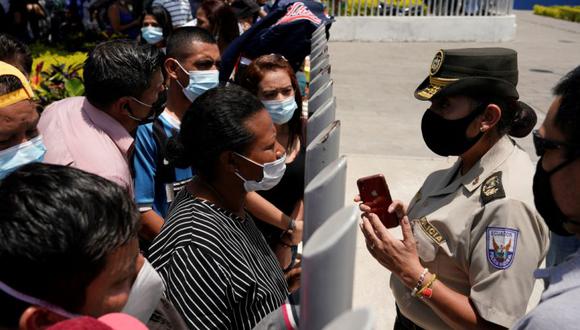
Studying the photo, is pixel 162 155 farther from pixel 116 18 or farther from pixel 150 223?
pixel 116 18

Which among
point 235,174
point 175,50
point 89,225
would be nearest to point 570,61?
point 175,50

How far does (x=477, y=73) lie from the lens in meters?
2.03

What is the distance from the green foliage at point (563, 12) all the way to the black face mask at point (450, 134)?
23.6 m

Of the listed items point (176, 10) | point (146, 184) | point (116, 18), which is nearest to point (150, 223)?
point (146, 184)

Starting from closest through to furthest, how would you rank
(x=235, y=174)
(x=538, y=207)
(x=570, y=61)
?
(x=538, y=207) → (x=235, y=174) → (x=570, y=61)

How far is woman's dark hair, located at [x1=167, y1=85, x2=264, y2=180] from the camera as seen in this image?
1972mm

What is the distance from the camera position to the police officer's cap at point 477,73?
1997mm

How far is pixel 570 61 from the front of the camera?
44.6 ft

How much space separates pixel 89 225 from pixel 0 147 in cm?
135

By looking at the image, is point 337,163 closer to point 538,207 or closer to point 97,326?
point 97,326

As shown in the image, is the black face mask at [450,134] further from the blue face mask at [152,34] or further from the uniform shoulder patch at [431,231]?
the blue face mask at [152,34]

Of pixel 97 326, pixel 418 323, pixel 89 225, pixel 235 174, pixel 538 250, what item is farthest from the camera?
pixel 418 323

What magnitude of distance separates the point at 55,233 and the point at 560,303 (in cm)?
99

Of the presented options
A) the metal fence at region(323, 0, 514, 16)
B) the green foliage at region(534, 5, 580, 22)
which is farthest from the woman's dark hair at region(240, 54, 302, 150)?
the green foliage at region(534, 5, 580, 22)
